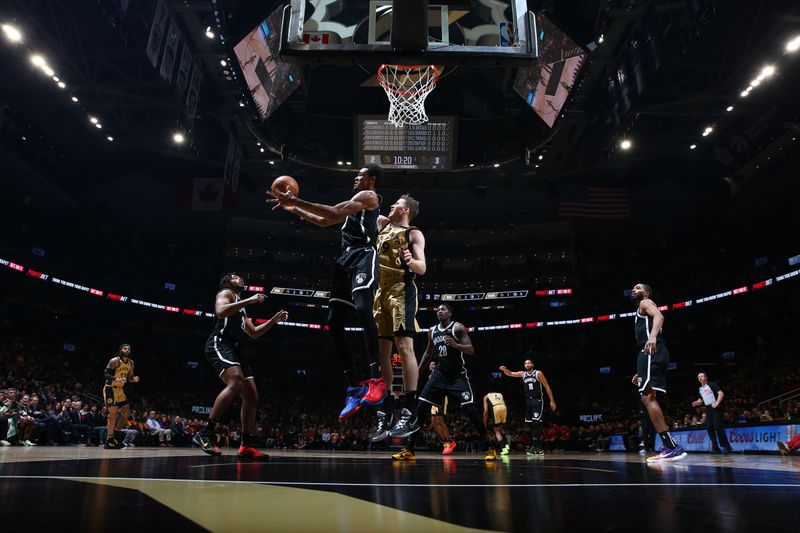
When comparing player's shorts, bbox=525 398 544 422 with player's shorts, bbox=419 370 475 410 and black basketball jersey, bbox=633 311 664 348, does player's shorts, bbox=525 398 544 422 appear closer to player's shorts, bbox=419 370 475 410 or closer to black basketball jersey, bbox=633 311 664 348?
black basketball jersey, bbox=633 311 664 348

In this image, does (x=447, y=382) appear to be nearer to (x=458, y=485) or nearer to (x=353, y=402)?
(x=353, y=402)

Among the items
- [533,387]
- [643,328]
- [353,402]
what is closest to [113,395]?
[353,402]

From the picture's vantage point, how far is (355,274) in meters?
4.46

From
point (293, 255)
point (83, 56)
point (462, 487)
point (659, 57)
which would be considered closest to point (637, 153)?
point (659, 57)

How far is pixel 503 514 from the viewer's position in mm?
1549

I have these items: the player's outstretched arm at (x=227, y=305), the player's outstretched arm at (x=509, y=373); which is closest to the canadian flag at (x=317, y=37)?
the player's outstretched arm at (x=227, y=305)

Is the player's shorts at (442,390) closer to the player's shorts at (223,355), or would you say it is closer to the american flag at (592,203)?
the player's shorts at (223,355)

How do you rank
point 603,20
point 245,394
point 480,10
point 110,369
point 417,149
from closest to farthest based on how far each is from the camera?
point 245,394 < point 480,10 < point 110,369 < point 603,20 < point 417,149

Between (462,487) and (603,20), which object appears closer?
(462,487)

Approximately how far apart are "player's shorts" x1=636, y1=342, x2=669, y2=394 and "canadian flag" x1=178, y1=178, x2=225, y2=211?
20950 mm

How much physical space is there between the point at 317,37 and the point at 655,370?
547cm

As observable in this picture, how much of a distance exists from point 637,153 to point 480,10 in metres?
19.1

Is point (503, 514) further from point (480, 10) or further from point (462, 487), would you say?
point (480, 10)

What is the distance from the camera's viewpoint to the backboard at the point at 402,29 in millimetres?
5887
